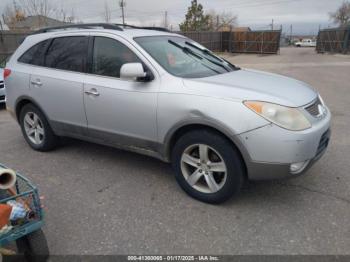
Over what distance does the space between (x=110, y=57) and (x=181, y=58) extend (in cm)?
83

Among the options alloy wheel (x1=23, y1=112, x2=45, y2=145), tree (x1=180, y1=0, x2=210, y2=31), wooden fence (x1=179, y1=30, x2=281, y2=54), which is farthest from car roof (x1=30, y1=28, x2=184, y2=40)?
tree (x1=180, y1=0, x2=210, y2=31)

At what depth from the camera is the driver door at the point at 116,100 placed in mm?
3352

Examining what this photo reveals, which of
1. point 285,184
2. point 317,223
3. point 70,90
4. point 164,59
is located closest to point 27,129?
point 70,90

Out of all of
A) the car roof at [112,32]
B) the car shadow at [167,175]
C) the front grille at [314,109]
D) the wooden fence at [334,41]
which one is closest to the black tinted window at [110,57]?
the car roof at [112,32]

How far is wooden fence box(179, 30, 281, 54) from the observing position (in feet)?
99.1

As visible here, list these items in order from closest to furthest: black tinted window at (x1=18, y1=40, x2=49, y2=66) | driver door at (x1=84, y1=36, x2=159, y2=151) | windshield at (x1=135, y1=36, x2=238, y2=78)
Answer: driver door at (x1=84, y1=36, x2=159, y2=151), windshield at (x1=135, y1=36, x2=238, y2=78), black tinted window at (x1=18, y1=40, x2=49, y2=66)

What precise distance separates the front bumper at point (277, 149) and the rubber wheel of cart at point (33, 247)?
1.82 meters

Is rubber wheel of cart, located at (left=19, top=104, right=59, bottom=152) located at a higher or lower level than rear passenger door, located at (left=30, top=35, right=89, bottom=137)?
lower

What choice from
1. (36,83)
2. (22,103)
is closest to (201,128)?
(36,83)

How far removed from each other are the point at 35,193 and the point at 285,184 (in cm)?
259

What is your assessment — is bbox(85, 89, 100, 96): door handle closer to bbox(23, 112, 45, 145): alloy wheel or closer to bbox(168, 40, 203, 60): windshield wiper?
bbox(168, 40, 203, 60): windshield wiper

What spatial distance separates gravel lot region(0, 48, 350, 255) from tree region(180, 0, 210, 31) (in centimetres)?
4287

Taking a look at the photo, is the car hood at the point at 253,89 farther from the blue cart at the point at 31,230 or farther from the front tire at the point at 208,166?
the blue cart at the point at 31,230

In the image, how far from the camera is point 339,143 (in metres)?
4.85
